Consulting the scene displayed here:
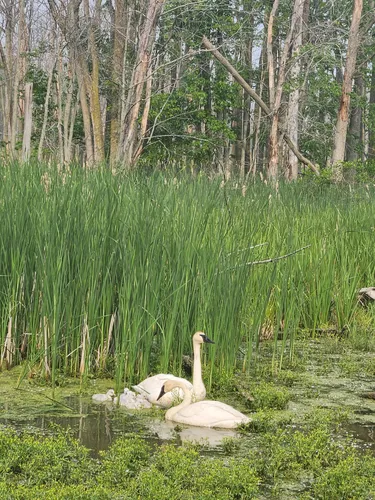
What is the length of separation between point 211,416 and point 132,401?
0.58 meters

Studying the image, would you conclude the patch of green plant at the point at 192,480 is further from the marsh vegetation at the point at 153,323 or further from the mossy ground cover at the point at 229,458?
the marsh vegetation at the point at 153,323

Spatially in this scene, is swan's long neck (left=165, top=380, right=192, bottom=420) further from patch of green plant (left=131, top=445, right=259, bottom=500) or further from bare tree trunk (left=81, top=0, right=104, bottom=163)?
bare tree trunk (left=81, top=0, right=104, bottom=163)

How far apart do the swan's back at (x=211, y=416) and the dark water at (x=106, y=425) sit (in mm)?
37

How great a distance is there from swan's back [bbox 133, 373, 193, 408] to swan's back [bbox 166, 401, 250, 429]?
1.04 ft

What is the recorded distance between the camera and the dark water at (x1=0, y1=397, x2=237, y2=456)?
14.0 feet

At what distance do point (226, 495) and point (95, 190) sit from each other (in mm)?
3116

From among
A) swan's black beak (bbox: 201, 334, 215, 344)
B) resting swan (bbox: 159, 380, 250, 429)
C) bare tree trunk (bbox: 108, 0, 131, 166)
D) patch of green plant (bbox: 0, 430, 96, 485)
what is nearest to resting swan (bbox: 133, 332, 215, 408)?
swan's black beak (bbox: 201, 334, 215, 344)

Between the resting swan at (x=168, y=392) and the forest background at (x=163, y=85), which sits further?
the forest background at (x=163, y=85)

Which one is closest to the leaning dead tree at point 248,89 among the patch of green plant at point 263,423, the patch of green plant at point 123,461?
the patch of green plant at point 263,423

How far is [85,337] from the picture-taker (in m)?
5.33

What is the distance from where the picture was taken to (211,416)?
4.46m

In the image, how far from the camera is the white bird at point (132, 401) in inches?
190

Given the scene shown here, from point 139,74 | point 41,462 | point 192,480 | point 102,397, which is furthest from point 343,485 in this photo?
point 139,74

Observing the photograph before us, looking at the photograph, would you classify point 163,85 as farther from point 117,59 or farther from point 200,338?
point 200,338
